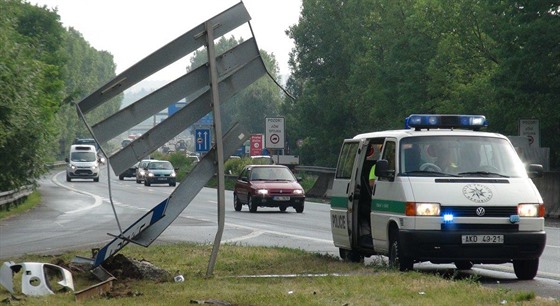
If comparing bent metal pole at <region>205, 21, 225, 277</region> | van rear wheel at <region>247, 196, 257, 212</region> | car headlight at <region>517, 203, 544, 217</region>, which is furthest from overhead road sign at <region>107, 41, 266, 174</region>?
van rear wheel at <region>247, 196, 257, 212</region>

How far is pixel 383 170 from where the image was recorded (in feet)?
53.9

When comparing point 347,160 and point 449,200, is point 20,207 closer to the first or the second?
point 347,160

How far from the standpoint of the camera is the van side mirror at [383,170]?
16.4 metres

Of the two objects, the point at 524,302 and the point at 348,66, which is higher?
the point at 348,66

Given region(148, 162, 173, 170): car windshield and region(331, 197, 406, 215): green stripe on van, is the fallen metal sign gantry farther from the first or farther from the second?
region(148, 162, 173, 170): car windshield

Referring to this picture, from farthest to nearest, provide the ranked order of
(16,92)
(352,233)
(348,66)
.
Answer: (348,66) < (16,92) < (352,233)

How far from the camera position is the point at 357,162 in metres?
18.2

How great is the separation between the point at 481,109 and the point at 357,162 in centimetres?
4981

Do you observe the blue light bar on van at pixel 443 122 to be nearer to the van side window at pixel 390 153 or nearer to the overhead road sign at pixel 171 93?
the van side window at pixel 390 153

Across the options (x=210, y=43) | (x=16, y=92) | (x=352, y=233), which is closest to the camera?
(x=210, y=43)

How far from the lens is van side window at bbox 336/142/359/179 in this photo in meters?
18.6

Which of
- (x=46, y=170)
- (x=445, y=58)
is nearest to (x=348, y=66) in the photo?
(x=445, y=58)

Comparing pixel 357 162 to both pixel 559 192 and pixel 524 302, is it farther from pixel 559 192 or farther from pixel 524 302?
pixel 559 192

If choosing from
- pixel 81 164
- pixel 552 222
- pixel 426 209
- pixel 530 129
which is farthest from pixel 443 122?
pixel 81 164
